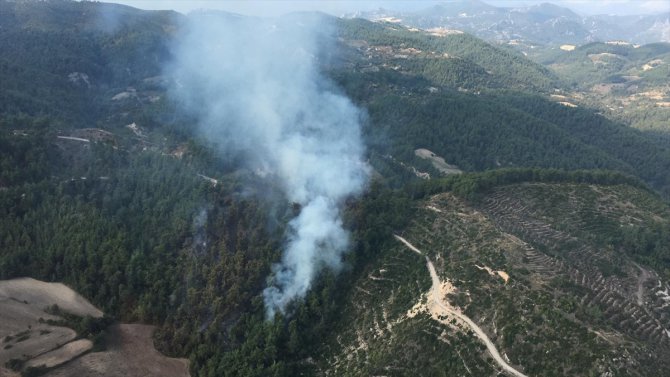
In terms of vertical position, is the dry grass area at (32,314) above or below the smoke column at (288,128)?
below

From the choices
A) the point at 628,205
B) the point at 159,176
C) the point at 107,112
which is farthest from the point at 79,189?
the point at 628,205

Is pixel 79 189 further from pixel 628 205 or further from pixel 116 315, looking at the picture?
pixel 628 205

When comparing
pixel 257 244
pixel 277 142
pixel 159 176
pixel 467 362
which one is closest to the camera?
pixel 467 362

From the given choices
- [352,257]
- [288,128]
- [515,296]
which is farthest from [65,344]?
[288,128]

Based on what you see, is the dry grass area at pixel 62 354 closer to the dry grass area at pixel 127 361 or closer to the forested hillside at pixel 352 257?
Result: the dry grass area at pixel 127 361

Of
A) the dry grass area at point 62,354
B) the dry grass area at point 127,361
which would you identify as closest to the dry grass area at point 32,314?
the dry grass area at point 62,354

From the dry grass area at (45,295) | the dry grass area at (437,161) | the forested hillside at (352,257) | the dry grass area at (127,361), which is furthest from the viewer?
the dry grass area at (437,161)

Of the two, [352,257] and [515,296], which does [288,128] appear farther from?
[515,296]
